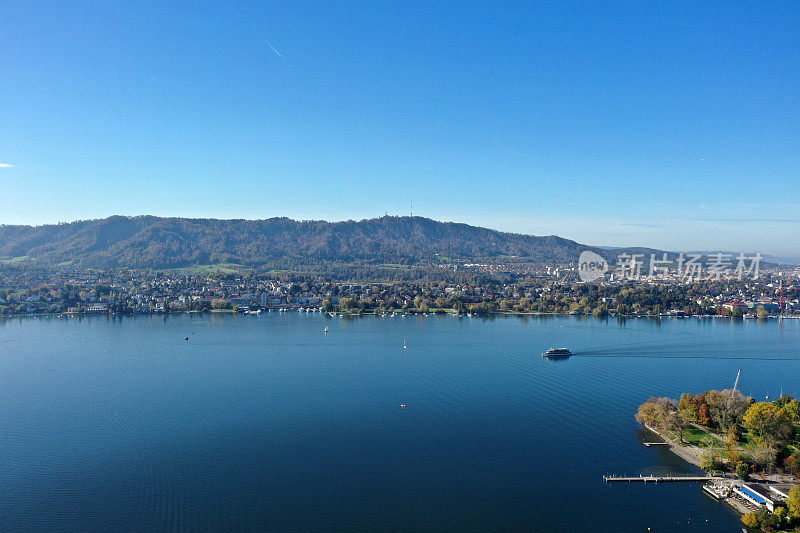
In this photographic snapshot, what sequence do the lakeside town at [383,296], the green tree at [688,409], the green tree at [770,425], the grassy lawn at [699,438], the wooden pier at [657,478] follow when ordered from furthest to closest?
the lakeside town at [383,296] < the green tree at [688,409] < the grassy lawn at [699,438] < the green tree at [770,425] < the wooden pier at [657,478]

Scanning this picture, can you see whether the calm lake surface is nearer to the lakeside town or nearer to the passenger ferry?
the passenger ferry

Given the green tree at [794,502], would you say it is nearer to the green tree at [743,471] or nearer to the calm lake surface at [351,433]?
the calm lake surface at [351,433]

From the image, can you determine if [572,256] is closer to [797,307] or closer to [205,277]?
[797,307]

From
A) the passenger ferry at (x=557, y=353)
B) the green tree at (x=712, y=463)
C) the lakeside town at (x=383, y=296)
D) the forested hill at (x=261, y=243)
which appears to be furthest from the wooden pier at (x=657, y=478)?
the forested hill at (x=261, y=243)

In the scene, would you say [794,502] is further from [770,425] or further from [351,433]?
[351,433]

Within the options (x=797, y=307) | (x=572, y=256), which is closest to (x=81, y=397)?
(x=797, y=307)

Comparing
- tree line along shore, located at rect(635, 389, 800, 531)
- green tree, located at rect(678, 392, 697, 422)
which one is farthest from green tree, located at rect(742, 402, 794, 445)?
green tree, located at rect(678, 392, 697, 422)
